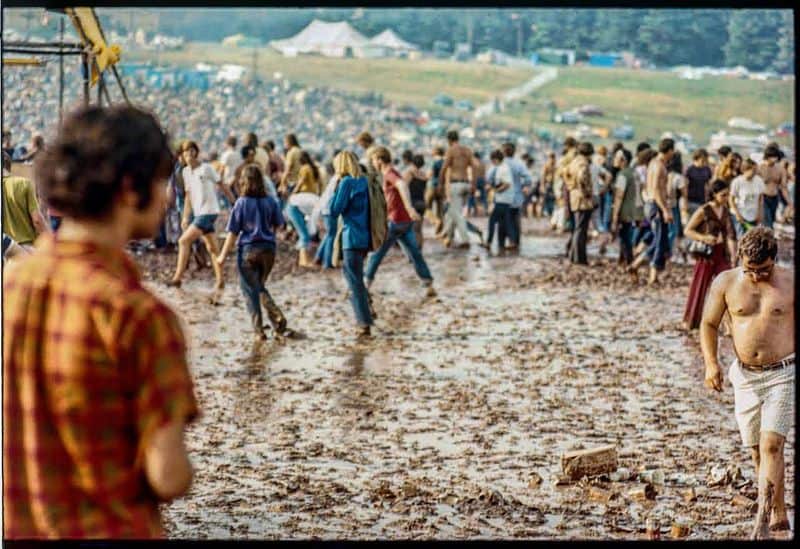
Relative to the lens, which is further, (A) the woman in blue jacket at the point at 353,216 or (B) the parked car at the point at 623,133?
(B) the parked car at the point at 623,133

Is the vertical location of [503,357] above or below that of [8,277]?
below

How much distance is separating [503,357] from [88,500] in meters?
10.0

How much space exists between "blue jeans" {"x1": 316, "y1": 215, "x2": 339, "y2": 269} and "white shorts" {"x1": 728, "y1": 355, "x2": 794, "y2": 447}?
1130cm

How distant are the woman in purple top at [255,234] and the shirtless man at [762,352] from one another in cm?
623

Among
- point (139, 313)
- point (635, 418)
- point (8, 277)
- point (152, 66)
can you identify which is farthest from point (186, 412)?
point (152, 66)

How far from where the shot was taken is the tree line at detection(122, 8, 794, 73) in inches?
2562

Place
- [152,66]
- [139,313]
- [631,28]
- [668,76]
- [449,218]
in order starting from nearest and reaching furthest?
[139,313], [449,218], [152,66], [668,76], [631,28]

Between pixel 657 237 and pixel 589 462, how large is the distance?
32.2 feet

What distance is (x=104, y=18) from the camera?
58812 millimetres

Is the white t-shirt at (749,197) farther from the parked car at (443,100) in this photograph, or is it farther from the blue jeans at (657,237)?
the parked car at (443,100)

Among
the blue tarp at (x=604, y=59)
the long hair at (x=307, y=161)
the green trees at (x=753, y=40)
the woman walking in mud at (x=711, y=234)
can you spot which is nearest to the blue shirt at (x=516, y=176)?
the long hair at (x=307, y=161)

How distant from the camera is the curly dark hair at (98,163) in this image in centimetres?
361

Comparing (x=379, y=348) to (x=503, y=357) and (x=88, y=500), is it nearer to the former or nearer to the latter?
(x=503, y=357)

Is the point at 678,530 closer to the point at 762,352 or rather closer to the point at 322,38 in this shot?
the point at 762,352
